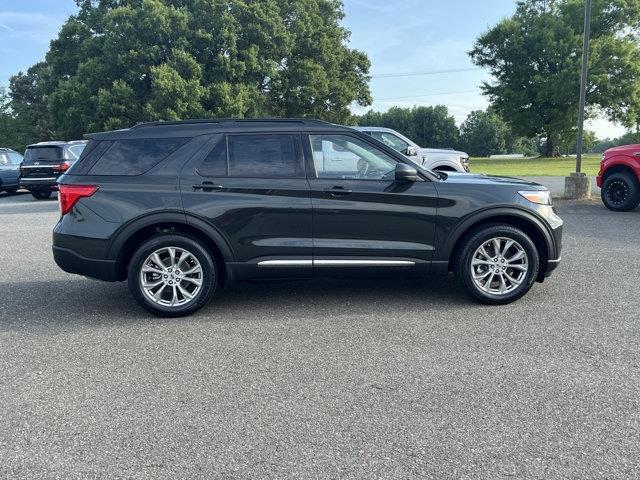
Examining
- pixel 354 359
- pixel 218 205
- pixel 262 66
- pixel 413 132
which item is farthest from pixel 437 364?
pixel 413 132

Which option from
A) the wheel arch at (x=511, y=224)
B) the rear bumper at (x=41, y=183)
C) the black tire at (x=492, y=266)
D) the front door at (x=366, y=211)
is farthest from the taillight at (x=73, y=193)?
the rear bumper at (x=41, y=183)

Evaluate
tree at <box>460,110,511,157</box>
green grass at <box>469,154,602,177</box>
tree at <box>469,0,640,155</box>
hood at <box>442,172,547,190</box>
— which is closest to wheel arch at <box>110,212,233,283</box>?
hood at <box>442,172,547,190</box>

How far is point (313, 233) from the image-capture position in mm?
5035

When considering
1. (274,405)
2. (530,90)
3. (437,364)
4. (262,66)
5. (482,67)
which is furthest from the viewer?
(482,67)

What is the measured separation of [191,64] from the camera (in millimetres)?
35844

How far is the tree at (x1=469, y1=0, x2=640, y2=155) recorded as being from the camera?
46.0 m

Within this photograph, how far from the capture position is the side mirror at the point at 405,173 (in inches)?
196

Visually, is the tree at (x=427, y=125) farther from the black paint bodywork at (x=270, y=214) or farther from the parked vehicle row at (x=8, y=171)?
the black paint bodywork at (x=270, y=214)

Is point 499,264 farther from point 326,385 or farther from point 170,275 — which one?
point 170,275

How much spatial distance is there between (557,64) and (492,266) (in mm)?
51557

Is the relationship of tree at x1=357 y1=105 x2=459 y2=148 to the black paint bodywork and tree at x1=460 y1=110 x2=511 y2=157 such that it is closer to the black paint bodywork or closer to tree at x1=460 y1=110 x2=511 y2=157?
tree at x1=460 y1=110 x2=511 y2=157

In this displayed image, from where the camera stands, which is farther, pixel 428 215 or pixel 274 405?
pixel 428 215

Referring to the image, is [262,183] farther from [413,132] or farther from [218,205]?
[413,132]

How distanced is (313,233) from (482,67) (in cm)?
5566
